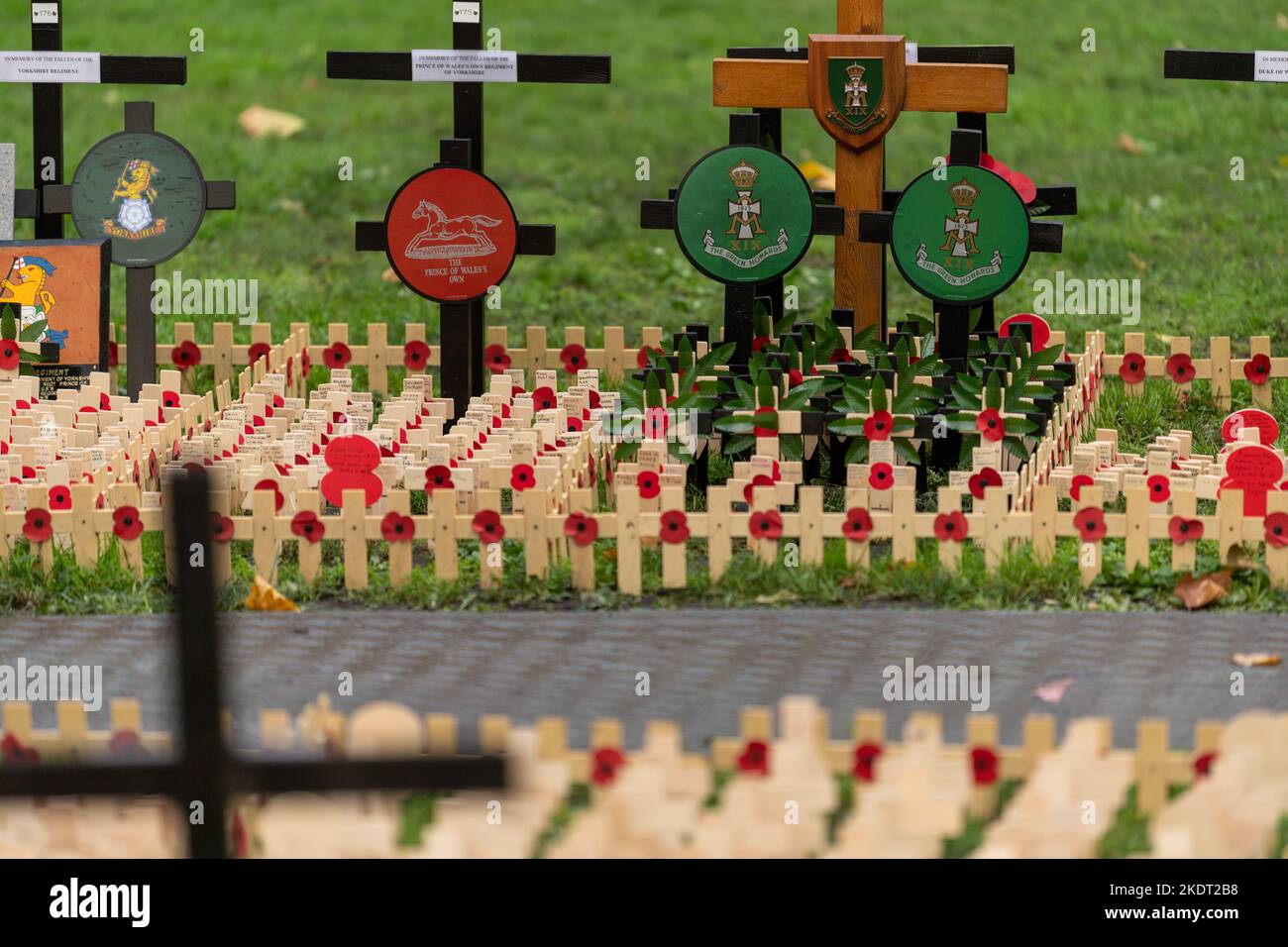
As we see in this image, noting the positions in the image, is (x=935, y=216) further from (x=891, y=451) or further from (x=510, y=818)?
(x=510, y=818)

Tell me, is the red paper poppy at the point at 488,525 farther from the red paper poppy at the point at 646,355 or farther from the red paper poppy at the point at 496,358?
the red paper poppy at the point at 496,358

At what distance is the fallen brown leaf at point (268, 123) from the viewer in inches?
690

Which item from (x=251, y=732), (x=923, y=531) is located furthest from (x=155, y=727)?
(x=923, y=531)

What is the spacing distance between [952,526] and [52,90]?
6.01m

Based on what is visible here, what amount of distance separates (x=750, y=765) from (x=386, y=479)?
362 centimetres

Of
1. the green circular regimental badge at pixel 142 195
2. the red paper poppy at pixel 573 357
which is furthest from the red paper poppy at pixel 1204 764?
the green circular regimental badge at pixel 142 195

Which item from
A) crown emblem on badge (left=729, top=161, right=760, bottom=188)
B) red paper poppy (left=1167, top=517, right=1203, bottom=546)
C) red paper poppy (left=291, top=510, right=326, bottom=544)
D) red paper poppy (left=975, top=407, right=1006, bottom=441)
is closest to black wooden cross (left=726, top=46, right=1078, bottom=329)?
crown emblem on badge (left=729, top=161, right=760, bottom=188)

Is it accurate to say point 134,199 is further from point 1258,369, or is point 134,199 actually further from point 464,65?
point 1258,369

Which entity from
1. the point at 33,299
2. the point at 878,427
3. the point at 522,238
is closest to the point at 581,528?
the point at 878,427

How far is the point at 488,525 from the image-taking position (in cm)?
841

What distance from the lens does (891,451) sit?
9.33 m

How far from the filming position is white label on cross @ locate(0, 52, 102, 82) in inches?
455

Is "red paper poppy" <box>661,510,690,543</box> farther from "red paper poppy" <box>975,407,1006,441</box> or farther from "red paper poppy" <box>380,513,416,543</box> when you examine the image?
"red paper poppy" <box>975,407,1006,441</box>
